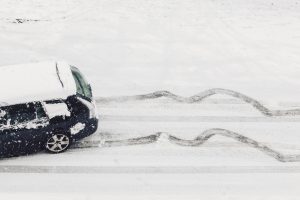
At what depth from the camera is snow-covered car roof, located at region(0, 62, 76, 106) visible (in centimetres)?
973

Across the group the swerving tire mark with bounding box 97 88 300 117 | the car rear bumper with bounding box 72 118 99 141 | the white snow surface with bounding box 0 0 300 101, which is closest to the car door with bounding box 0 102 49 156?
the car rear bumper with bounding box 72 118 99 141

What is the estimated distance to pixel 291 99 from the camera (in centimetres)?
1255

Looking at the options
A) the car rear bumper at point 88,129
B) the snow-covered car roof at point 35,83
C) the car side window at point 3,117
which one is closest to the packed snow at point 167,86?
the car rear bumper at point 88,129

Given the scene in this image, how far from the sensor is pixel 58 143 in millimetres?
10133

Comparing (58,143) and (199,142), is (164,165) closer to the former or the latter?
(199,142)

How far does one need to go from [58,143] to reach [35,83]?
1.41 metres

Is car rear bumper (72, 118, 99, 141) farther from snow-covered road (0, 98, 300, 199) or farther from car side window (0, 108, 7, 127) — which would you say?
car side window (0, 108, 7, 127)

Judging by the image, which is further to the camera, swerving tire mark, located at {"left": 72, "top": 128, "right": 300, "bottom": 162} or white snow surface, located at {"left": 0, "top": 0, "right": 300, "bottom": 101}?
white snow surface, located at {"left": 0, "top": 0, "right": 300, "bottom": 101}

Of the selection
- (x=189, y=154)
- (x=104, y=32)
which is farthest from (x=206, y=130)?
(x=104, y=32)

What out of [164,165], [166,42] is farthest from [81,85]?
[166,42]

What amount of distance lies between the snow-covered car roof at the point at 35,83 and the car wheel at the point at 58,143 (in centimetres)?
88

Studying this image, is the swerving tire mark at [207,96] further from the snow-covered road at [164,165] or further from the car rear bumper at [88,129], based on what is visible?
the car rear bumper at [88,129]

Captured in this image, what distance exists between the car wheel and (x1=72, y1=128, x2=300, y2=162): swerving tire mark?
1.22ft

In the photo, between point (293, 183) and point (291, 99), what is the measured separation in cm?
348
